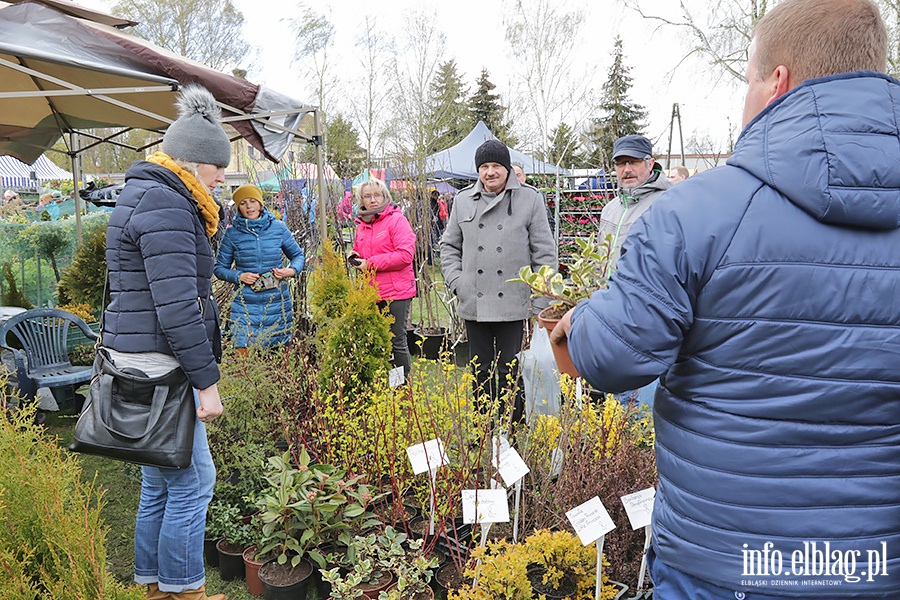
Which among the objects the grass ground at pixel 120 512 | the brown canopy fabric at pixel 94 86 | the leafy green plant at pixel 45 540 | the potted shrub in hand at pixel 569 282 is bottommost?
the grass ground at pixel 120 512

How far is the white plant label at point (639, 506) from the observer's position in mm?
1926

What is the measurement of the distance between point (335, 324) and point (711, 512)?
8.65 feet

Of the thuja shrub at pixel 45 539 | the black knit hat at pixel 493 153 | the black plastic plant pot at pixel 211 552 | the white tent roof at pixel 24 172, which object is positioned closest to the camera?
the thuja shrub at pixel 45 539

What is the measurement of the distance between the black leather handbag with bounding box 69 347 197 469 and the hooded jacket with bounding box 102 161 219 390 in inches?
3.4

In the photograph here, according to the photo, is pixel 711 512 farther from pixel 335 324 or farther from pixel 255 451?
pixel 335 324

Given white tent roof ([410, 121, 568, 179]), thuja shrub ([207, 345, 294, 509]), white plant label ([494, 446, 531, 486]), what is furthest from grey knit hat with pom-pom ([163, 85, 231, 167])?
white tent roof ([410, 121, 568, 179])

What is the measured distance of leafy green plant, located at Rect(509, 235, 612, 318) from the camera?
150 cm

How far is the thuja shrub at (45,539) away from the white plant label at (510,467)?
3.68ft

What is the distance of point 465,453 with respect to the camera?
245cm

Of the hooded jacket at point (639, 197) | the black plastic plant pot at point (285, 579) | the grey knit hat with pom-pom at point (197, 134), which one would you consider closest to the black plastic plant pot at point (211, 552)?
the black plastic plant pot at point (285, 579)

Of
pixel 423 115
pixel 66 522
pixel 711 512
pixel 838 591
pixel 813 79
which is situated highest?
pixel 423 115

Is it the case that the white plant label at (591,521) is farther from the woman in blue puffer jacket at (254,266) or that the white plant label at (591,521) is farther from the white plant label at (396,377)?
the woman in blue puffer jacket at (254,266)

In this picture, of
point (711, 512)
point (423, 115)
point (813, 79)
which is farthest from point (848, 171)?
point (423, 115)

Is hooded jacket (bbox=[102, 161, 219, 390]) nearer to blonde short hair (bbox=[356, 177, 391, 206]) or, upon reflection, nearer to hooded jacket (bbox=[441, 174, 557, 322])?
hooded jacket (bbox=[441, 174, 557, 322])
